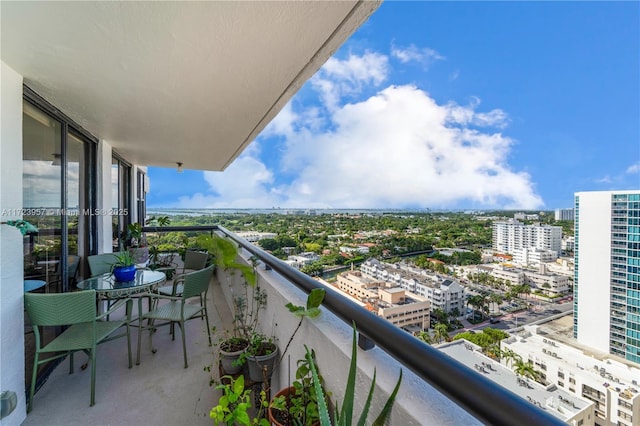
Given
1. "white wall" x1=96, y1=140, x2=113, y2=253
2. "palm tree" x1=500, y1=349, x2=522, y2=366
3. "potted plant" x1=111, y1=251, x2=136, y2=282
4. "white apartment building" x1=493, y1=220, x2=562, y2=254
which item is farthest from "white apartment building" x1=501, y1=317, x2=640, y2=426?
"white wall" x1=96, y1=140, x2=113, y2=253

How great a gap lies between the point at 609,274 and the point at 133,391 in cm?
367

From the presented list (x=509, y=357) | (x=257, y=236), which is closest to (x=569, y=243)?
(x=509, y=357)

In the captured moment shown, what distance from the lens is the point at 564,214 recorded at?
2303 millimetres

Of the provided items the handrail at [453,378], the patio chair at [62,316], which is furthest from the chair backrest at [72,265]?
the handrail at [453,378]

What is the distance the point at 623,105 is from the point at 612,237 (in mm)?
2484

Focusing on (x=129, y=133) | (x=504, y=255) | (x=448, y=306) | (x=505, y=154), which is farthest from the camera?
(x=505, y=154)

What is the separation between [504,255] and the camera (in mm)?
2756

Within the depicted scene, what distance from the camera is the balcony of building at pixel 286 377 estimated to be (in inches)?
26.0

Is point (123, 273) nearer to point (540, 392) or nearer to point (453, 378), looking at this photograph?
point (453, 378)

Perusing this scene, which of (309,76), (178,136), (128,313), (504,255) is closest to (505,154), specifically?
(504,255)

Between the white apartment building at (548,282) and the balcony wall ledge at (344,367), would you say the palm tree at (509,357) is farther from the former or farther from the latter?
the white apartment building at (548,282)

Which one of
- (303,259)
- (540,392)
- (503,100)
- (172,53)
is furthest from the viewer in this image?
(503,100)

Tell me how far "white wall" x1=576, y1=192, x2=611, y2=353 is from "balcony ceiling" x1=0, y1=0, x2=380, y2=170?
205 centimetres

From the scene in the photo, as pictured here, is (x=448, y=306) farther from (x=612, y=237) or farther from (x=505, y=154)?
(x=505, y=154)
